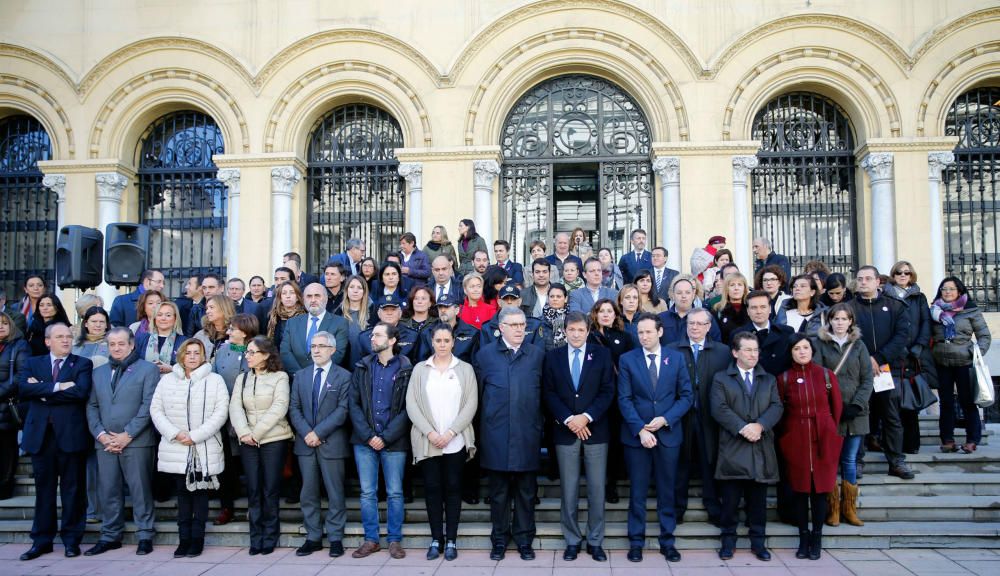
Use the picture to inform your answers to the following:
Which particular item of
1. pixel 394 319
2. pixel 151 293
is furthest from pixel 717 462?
pixel 151 293

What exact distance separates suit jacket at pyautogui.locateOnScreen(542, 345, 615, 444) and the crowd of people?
0.02m

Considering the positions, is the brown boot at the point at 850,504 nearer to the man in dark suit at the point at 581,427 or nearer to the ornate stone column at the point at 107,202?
the man in dark suit at the point at 581,427

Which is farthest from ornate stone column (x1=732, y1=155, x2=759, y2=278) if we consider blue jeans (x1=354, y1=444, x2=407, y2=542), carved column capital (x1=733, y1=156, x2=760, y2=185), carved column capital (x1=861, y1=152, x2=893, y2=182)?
blue jeans (x1=354, y1=444, x2=407, y2=542)

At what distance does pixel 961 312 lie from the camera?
8062mm

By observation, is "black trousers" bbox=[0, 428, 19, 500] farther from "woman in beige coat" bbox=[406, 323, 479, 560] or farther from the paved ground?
"woman in beige coat" bbox=[406, 323, 479, 560]

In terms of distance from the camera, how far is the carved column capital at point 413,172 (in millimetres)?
12938

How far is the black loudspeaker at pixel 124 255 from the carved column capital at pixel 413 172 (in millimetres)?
4908

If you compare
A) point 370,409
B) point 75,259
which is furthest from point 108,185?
point 370,409

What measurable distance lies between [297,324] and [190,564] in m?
2.32

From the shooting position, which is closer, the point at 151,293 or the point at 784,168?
the point at 151,293

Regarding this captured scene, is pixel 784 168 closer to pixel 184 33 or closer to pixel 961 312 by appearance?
pixel 961 312

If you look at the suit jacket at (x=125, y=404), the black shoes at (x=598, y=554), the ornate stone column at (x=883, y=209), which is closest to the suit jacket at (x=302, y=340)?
the suit jacket at (x=125, y=404)

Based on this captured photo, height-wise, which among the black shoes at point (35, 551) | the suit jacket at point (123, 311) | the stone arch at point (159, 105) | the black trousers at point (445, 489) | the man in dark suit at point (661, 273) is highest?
the stone arch at point (159, 105)

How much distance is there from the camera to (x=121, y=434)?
6648 millimetres
